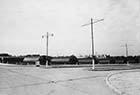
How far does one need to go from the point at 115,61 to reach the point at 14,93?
47328 millimetres

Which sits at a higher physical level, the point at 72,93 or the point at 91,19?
the point at 91,19

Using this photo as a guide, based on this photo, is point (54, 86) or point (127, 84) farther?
point (54, 86)

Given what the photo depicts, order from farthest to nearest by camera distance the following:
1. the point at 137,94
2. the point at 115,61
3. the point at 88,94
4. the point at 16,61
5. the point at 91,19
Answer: the point at 16,61 < the point at 115,61 < the point at 91,19 < the point at 88,94 < the point at 137,94

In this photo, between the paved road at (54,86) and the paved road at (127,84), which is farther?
the paved road at (54,86)

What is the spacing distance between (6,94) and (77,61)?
44.8m

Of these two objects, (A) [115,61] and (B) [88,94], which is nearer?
(B) [88,94]

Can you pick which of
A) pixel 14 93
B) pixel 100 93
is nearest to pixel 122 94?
pixel 100 93

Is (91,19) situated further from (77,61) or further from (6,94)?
(77,61)

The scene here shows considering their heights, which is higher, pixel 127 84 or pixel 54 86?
pixel 127 84

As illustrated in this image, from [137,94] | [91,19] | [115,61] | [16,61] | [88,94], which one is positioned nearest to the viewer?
[137,94]

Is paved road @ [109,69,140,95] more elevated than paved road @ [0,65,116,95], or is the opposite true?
paved road @ [109,69,140,95]

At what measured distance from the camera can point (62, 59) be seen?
173 feet

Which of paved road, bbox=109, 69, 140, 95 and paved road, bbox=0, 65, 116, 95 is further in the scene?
paved road, bbox=0, 65, 116, 95

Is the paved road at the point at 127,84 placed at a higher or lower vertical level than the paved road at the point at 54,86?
higher
